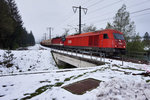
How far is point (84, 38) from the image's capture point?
51.0 ft

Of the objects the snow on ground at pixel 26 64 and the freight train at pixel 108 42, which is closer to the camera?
the freight train at pixel 108 42

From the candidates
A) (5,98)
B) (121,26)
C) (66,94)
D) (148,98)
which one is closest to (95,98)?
(66,94)

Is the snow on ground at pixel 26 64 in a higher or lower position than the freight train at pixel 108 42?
lower

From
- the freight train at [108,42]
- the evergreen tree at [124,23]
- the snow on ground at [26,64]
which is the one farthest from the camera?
the evergreen tree at [124,23]

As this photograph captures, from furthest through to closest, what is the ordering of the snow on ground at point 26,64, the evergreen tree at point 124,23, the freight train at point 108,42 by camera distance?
the evergreen tree at point 124,23 < the snow on ground at point 26,64 < the freight train at point 108,42

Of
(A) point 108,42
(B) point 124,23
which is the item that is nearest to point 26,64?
(A) point 108,42

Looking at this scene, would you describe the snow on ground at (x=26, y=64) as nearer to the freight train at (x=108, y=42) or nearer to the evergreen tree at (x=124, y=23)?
the freight train at (x=108, y=42)

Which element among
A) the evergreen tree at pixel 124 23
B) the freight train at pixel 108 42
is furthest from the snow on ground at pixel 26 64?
the evergreen tree at pixel 124 23

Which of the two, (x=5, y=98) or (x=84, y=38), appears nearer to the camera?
(x=5, y=98)

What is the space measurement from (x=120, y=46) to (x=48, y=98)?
10652mm

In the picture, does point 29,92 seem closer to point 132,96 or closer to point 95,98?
point 95,98

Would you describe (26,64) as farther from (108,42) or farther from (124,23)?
(124,23)

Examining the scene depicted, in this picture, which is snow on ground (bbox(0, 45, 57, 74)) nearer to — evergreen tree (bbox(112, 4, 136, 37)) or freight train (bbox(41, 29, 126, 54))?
freight train (bbox(41, 29, 126, 54))

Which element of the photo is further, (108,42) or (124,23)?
(124,23)
